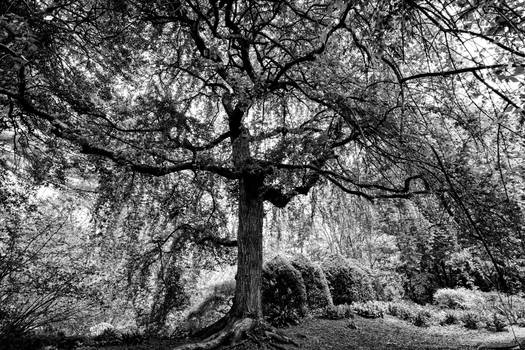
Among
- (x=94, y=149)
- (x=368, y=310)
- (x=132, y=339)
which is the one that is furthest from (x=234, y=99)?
(x=368, y=310)

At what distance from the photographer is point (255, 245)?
5.18 m

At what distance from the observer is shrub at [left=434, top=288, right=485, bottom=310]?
9.31 metres

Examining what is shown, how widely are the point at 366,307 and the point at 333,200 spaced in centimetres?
329

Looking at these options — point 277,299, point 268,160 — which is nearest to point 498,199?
point 268,160

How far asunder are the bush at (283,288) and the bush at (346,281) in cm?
177

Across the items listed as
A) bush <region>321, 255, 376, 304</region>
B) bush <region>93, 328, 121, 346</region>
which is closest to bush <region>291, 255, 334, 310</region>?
bush <region>321, 255, 376, 304</region>

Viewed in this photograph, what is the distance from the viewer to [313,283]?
8.09 metres

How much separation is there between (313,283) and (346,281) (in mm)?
1574

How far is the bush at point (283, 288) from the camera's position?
7.20 metres

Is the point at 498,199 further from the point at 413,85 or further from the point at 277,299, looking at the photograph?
the point at 277,299

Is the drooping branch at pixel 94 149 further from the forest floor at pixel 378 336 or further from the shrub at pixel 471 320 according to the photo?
the shrub at pixel 471 320

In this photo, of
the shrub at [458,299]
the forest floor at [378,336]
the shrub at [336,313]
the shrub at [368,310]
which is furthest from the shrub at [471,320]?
the shrub at [336,313]

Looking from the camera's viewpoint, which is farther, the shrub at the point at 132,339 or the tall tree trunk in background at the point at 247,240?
the shrub at the point at 132,339

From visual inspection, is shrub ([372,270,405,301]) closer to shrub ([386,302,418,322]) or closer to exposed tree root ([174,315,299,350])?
shrub ([386,302,418,322])
